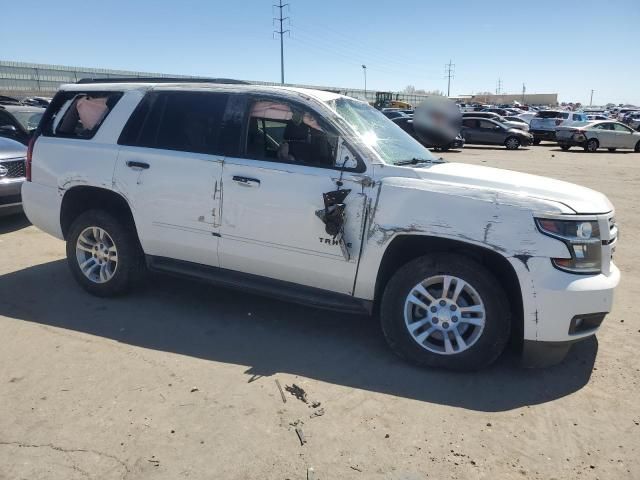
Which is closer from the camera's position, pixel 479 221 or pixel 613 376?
pixel 479 221

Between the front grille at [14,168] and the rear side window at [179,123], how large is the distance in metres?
3.83

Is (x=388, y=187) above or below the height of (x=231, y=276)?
above

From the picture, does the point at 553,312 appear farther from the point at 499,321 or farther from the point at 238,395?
the point at 238,395

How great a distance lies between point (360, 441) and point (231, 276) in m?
1.89

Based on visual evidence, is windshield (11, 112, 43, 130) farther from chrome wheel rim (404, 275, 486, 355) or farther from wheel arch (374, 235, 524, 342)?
chrome wheel rim (404, 275, 486, 355)

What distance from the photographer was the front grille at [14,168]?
24.4 feet

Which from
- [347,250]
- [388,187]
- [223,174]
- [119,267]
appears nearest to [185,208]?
[223,174]

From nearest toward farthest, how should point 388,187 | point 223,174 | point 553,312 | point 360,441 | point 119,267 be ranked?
point 360,441 < point 553,312 < point 388,187 < point 223,174 < point 119,267

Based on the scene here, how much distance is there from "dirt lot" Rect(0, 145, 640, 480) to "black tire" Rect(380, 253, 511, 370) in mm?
127

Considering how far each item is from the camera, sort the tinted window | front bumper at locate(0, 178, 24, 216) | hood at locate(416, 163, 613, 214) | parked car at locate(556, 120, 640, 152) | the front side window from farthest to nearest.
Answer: the tinted window
parked car at locate(556, 120, 640, 152)
front bumper at locate(0, 178, 24, 216)
the front side window
hood at locate(416, 163, 613, 214)

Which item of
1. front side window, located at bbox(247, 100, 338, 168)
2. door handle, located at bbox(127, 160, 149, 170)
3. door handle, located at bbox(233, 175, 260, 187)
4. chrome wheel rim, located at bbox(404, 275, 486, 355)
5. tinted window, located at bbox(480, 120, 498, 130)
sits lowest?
chrome wheel rim, located at bbox(404, 275, 486, 355)

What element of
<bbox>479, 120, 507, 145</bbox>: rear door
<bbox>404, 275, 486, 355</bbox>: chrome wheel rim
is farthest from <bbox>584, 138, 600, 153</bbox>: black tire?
<bbox>404, 275, 486, 355</bbox>: chrome wheel rim

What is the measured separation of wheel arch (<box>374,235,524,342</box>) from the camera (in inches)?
137

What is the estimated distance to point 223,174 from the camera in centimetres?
417
